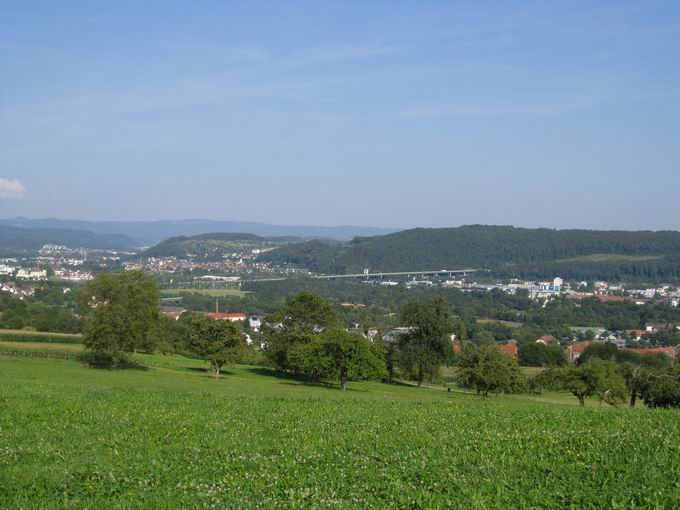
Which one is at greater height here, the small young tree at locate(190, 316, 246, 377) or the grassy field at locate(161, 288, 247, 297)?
the small young tree at locate(190, 316, 246, 377)

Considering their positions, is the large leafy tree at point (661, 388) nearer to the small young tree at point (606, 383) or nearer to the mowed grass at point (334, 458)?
the small young tree at point (606, 383)

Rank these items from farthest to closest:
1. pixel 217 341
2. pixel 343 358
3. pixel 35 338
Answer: pixel 35 338 → pixel 217 341 → pixel 343 358

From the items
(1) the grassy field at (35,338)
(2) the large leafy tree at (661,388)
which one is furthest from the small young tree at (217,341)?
(2) the large leafy tree at (661,388)

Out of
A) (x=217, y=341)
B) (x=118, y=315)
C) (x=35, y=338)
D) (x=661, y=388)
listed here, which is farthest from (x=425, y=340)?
(x=35, y=338)

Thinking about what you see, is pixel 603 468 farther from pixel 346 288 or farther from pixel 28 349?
pixel 346 288

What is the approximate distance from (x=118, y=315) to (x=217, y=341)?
7.00 metres

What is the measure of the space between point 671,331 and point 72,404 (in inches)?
4277

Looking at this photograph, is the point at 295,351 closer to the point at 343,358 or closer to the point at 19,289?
the point at 343,358

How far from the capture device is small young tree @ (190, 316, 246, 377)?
49625 mm

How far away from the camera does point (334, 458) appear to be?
1089cm

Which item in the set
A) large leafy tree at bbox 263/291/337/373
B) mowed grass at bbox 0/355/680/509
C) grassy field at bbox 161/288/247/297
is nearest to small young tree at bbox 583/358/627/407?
mowed grass at bbox 0/355/680/509

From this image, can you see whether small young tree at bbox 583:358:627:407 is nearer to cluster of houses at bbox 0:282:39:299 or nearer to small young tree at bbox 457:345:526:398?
small young tree at bbox 457:345:526:398

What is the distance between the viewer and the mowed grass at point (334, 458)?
8914 millimetres

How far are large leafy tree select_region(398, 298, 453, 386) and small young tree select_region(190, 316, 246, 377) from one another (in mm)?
16626
